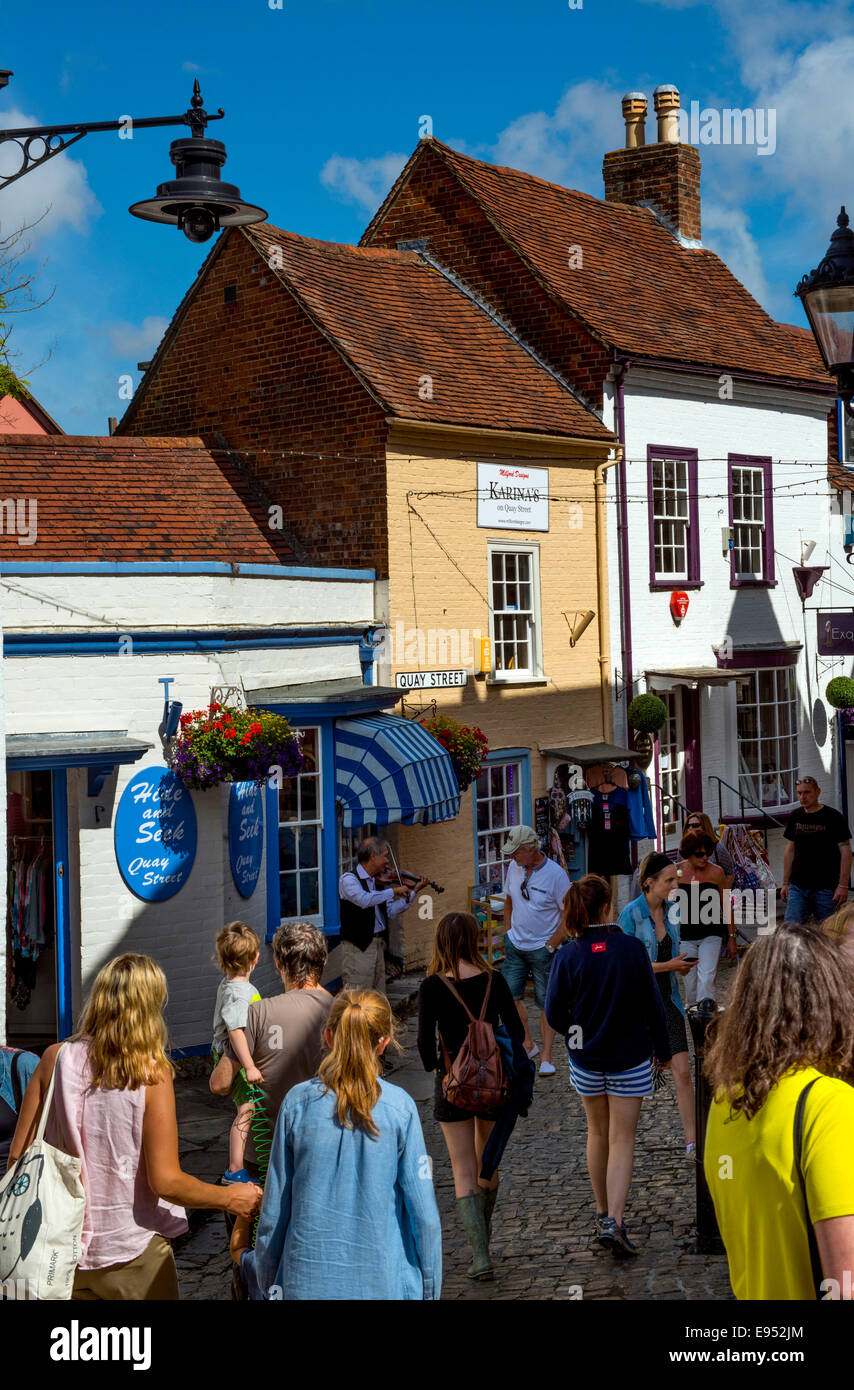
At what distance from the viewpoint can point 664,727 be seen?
1898cm

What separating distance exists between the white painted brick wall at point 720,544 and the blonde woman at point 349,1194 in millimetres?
13758

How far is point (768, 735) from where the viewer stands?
2033 cm

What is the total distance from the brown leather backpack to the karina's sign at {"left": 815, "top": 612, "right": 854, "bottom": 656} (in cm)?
1389

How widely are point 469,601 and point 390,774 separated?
10.8ft

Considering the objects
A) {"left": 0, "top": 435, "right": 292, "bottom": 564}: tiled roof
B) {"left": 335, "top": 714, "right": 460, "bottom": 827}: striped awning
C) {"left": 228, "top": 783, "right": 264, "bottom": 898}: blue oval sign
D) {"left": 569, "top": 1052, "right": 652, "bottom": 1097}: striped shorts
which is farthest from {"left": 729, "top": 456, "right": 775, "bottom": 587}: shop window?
{"left": 569, "top": 1052, "right": 652, "bottom": 1097}: striped shorts

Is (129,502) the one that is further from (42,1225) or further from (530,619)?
(42,1225)

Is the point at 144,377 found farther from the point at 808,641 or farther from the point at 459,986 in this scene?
the point at 459,986

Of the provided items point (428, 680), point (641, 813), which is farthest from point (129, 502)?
point (641, 813)

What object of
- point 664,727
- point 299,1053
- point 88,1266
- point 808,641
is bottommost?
point 88,1266

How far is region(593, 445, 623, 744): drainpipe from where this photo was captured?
17594 millimetres

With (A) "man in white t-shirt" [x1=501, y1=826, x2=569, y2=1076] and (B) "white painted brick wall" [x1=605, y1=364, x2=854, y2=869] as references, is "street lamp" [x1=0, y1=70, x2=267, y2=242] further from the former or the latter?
(B) "white painted brick wall" [x1=605, y1=364, x2=854, y2=869]

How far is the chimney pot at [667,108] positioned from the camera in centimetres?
2152

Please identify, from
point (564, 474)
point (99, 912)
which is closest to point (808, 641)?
point (564, 474)
